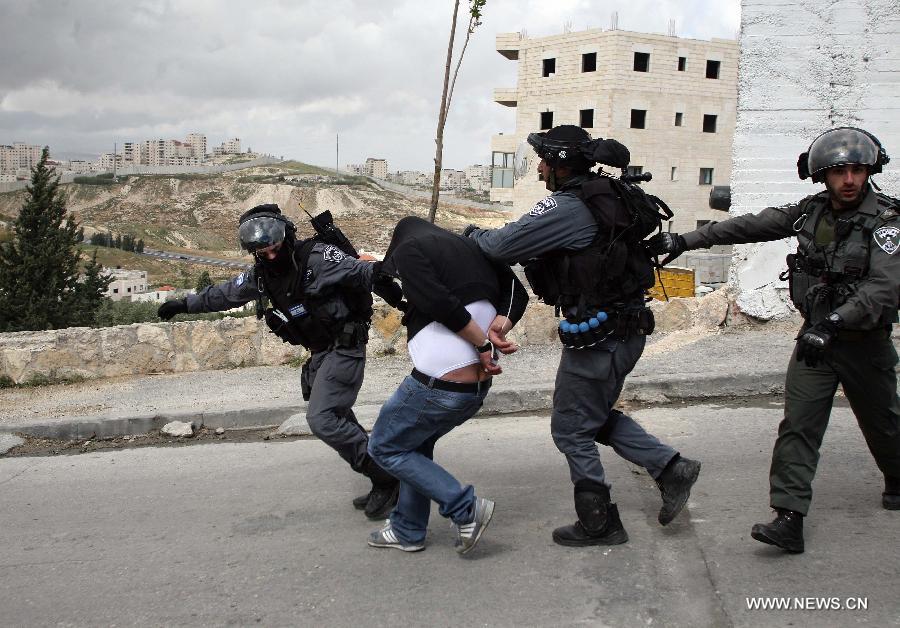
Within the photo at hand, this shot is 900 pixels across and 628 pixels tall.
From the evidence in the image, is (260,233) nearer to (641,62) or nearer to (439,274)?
(439,274)

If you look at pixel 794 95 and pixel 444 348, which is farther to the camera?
pixel 794 95

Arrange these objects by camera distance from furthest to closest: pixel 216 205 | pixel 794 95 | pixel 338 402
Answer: pixel 216 205
pixel 794 95
pixel 338 402

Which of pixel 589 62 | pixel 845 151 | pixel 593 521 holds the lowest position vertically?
pixel 593 521

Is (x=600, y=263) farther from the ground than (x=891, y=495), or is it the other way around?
(x=600, y=263)

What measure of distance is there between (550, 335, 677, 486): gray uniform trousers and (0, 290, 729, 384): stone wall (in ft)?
14.4

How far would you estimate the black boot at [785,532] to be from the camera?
138 inches

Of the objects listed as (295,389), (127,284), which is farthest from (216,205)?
(295,389)

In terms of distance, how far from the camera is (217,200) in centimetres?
13762

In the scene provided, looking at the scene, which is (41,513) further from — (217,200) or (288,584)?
(217,200)

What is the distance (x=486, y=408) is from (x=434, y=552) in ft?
8.73

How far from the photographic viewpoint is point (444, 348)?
3477mm

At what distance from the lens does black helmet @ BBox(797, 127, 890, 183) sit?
349cm

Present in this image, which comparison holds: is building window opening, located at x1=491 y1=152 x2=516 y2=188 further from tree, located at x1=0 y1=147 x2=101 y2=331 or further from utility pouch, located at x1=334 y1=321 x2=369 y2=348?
utility pouch, located at x1=334 y1=321 x2=369 y2=348
